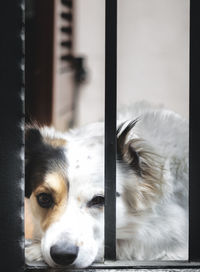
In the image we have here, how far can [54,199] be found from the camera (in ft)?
4.89

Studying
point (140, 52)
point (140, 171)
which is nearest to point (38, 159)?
point (140, 171)

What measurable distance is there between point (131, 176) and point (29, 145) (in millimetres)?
399

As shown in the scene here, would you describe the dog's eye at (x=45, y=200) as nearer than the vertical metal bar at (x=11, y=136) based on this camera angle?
No

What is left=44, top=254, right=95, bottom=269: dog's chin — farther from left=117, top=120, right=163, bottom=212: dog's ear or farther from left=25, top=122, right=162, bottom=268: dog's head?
left=117, top=120, right=163, bottom=212: dog's ear

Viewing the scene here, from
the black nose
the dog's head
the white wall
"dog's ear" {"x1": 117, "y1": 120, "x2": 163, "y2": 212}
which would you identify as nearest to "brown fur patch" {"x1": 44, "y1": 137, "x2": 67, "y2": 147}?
the dog's head

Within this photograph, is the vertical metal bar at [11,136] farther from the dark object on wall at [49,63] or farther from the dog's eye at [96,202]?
the dog's eye at [96,202]

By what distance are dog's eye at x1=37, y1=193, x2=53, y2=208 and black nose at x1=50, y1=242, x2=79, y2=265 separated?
15 centimetres

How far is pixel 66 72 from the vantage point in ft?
4.94

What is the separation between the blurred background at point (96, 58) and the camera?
4.86ft

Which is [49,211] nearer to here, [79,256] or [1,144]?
[79,256]

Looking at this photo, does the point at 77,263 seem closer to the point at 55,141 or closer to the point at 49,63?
the point at 55,141

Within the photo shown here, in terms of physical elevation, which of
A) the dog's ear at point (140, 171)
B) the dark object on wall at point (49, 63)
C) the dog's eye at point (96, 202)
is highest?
the dark object on wall at point (49, 63)
